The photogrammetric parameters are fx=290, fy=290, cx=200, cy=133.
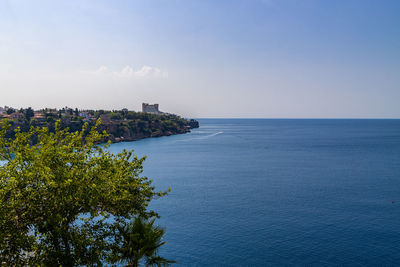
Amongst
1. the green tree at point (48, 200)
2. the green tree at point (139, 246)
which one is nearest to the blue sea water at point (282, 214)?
the green tree at point (139, 246)


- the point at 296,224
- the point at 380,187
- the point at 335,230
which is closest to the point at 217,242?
the point at 296,224

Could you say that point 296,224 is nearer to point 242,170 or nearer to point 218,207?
point 218,207

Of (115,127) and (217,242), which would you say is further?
(115,127)

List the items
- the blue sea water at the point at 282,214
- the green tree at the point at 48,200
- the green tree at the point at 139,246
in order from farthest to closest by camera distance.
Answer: the blue sea water at the point at 282,214, the green tree at the point at 139,246, the green tree at the point at 48,200

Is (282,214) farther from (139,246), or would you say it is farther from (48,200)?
(48,200)

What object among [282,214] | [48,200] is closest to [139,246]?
[48,200]

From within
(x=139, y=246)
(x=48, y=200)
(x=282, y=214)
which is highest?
(x=48, y=200)

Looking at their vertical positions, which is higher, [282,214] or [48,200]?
[48,200]

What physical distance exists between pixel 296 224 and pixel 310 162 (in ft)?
178

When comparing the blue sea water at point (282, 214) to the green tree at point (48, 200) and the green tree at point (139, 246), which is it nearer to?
the green tree at point (139, 246)

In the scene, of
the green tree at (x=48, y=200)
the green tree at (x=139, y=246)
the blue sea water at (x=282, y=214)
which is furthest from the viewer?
the blue sea water at (x=282, y=214)

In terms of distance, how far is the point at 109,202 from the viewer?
16.4 metres

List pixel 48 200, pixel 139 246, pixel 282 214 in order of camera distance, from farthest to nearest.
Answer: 1. pixel 282 214
2. pixel 139 246
3. pixel 48 200

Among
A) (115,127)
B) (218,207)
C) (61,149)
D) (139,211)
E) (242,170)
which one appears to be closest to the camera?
(61,149)
